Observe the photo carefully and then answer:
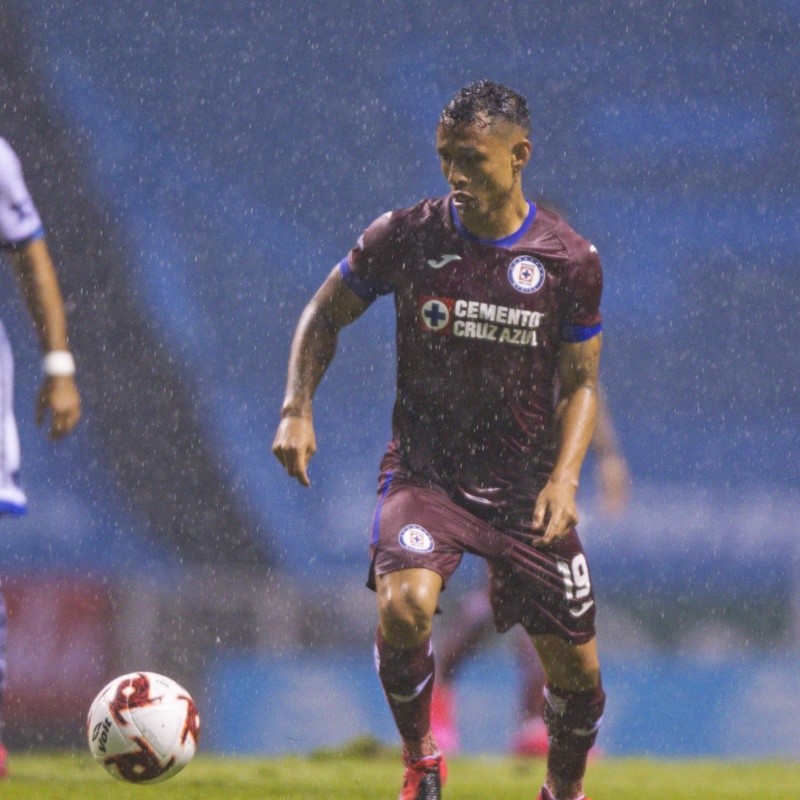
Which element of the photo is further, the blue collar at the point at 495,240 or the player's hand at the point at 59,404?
the player's hand at the point at 59,404

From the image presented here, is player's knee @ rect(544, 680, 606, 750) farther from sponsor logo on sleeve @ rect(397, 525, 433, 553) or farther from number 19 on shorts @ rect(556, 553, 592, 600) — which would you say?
sponsor logo on sleeve @ rect(397, 525, 433, 553)

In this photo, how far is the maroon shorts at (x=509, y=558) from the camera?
431 cm

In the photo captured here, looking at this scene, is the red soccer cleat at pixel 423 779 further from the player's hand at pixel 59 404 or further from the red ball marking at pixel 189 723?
the player's hand at pixel 59 404

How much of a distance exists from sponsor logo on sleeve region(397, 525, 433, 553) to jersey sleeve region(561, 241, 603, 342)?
0.69m

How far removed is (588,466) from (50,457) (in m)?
3.15

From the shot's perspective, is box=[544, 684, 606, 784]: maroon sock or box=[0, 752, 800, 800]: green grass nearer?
box=[544, 684, 606, 784]: maroon sock

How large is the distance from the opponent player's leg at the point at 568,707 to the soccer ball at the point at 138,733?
99 cm

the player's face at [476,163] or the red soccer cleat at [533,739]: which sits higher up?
the player's face at [476,163]

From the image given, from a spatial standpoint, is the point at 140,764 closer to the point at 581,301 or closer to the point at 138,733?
the point at 138,733

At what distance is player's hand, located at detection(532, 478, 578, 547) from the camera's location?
4109 mm

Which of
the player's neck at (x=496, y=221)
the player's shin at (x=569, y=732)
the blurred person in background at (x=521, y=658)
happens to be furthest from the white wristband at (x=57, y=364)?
the blurred person in background at (x=521, y=658)

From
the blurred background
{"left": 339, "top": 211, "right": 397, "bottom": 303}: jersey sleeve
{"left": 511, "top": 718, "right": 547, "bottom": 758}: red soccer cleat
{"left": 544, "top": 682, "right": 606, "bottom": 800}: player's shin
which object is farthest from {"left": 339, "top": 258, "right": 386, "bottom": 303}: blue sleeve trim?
the blurred background

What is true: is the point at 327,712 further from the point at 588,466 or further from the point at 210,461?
the point at 588,466

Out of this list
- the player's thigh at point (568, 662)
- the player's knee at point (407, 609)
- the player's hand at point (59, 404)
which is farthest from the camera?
the player's hand at point (59, 404)
